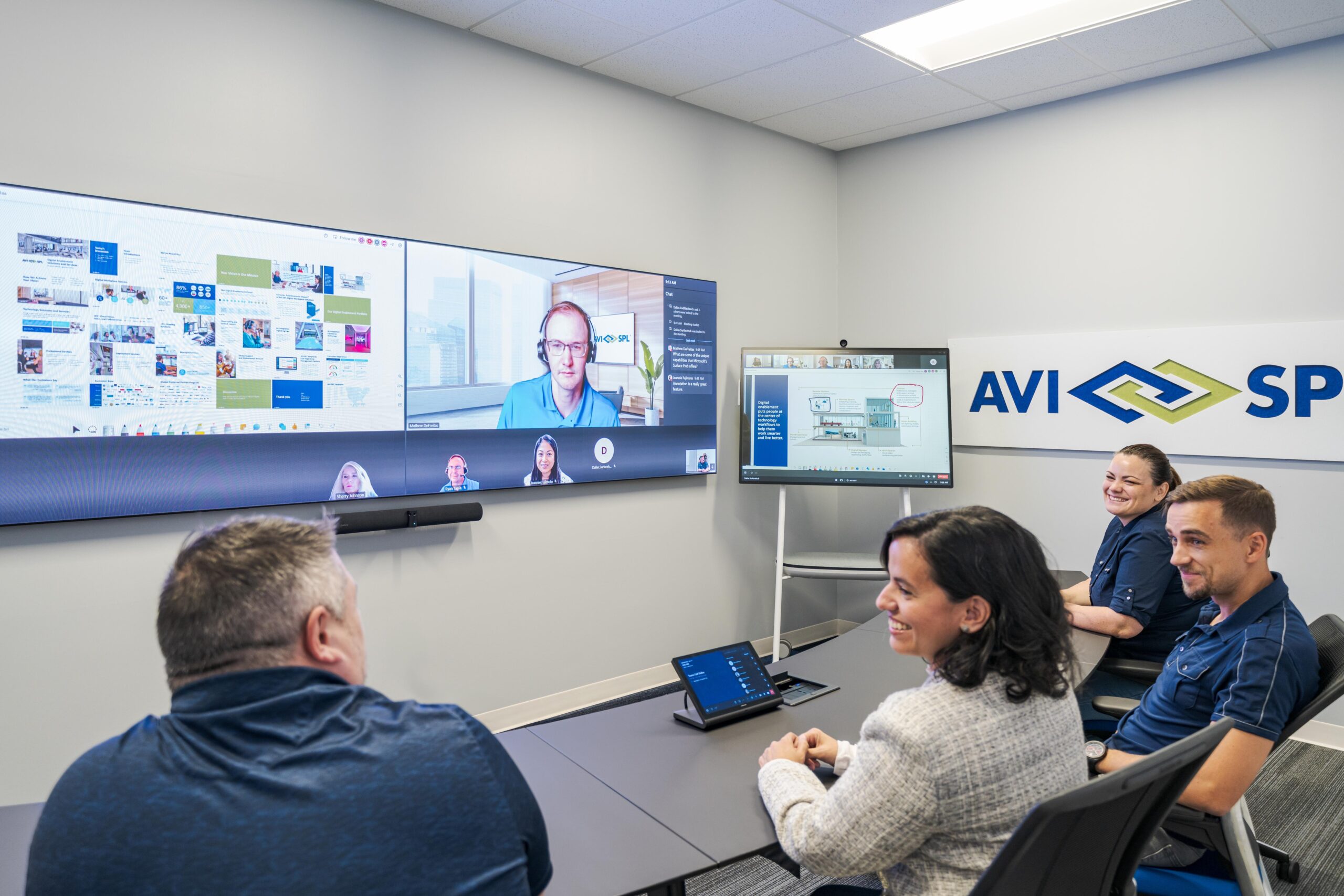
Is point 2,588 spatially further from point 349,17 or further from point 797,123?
point 797,123

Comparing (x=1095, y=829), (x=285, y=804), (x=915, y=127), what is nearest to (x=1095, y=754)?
(x=1095, y=829)

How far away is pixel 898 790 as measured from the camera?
1.23 meters

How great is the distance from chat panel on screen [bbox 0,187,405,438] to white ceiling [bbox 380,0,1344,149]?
1.14 meters

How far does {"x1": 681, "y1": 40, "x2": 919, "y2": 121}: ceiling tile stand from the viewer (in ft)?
12.0

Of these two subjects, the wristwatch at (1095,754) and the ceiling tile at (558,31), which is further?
the ceiling tile at (558,31)

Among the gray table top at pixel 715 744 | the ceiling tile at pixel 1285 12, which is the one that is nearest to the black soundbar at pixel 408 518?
the gray table top at pixel 715 744

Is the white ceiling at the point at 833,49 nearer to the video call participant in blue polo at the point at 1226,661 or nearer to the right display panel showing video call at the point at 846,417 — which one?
the right display panel showing video call at the point at 846,417

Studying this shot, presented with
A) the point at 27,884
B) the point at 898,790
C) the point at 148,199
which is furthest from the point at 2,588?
the point at 898,790

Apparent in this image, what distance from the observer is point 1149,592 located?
263cm

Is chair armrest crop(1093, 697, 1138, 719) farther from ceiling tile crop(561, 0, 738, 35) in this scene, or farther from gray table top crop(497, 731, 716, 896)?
ceiling tile crop(561, 0, 738, 35)

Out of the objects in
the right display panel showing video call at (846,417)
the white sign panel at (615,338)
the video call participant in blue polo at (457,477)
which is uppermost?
the white sign panel at (615,338)

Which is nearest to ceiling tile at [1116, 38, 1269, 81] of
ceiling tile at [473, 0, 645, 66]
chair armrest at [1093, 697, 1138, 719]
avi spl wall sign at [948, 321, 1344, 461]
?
avi spl wall sign at [948, 321, 1344, 461]

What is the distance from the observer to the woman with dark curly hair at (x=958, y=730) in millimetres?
1229

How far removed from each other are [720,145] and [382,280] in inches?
82.7
